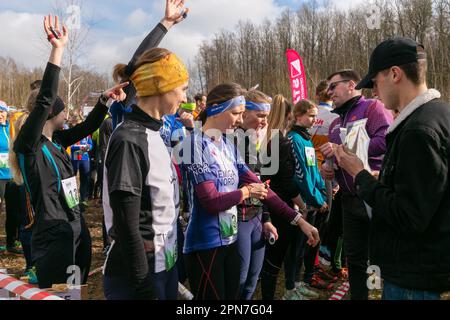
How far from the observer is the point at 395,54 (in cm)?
183

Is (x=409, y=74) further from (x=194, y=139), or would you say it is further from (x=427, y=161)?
(x=194, y=139)

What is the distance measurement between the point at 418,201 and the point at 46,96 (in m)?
2.10

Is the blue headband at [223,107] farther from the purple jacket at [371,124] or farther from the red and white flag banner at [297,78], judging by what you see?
the red and white flag banner at [297,78]

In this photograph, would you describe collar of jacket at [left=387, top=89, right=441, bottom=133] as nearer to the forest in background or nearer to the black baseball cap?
the black baseball cap

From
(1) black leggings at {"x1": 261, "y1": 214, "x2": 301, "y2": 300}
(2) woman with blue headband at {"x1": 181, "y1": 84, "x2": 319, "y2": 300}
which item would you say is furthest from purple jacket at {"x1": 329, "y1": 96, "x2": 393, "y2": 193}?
(2) woman with blue headband at {"x1": 181, "y1": 84, "x2": 319, "y2": 300}

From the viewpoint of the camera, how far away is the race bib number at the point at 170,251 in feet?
6.11

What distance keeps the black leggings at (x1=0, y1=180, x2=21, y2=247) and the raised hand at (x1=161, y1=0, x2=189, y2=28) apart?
3.99 meters

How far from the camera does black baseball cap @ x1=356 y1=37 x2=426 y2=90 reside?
180cm

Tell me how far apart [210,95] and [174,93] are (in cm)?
74

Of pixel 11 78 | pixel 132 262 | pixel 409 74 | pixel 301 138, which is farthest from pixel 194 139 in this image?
pixel 11 78

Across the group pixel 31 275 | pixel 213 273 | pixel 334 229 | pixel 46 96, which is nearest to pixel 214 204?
pixel 213 273

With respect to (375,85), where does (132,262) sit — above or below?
below
